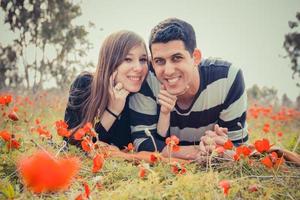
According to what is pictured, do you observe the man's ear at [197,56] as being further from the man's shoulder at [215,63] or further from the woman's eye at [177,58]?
the woman's eye at [177,58]

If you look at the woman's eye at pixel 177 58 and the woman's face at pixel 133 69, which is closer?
the woman's eye at pixel 177 58

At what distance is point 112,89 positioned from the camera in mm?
3592

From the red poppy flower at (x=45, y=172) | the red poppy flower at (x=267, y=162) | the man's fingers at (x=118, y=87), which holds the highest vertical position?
the red poppy flower at (x=45, y=172)

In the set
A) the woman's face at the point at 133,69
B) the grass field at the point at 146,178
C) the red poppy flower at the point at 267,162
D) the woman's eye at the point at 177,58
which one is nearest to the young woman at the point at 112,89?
the woman's face at the point at 133,69

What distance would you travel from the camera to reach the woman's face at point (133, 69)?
11.3ft

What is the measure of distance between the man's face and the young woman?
0.29m

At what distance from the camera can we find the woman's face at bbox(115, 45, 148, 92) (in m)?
3.45

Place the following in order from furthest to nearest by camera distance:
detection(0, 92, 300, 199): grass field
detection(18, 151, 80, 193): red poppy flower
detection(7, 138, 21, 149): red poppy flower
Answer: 1. detection(7, 138, 21, 149): red poppy flower
2. detection(0, 92, 300, 199): grass field
3. detection(18, 151, 80, 193): red poppy flower

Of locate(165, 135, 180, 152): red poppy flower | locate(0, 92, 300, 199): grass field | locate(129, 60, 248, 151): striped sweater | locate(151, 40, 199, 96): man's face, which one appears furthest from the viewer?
locate(129, 60, 248, 151): striped sweater

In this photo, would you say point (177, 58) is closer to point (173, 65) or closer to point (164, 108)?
point (173, 65)

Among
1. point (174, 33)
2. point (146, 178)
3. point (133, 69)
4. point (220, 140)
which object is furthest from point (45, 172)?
point (133, 69)

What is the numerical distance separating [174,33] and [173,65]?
293 mm

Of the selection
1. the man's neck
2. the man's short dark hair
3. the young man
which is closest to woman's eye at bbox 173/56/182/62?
the young man

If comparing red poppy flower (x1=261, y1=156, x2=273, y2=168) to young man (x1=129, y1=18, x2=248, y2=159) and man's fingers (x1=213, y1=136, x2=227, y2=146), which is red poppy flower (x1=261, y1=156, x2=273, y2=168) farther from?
young man (x1=129, y1=18, x2=248, y2=159)
